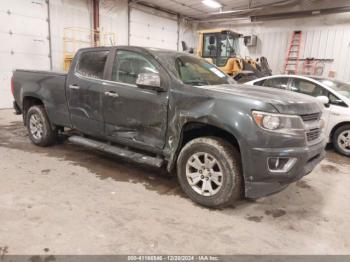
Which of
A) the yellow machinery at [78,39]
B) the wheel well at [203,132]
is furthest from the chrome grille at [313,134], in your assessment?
the yellow machinery at [78,39]

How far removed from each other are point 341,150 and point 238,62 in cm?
619

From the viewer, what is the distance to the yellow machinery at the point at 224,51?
10180 millimetres

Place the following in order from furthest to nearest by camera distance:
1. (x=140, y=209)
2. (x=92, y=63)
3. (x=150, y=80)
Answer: (x=92, y=63) < (x=150, y=80) < (x=140, y=209)

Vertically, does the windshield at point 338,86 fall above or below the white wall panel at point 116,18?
below

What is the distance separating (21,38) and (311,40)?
37.1 ft

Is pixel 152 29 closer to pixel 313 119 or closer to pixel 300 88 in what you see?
pixel 300 88

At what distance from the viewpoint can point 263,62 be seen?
10.9m

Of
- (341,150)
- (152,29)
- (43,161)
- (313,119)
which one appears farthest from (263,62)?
(43,161)

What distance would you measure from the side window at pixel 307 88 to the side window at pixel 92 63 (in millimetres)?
3888

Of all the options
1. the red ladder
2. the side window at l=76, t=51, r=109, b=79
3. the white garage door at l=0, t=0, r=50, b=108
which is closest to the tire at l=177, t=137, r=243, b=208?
the side window at l=76, t=51, r=109, b=79

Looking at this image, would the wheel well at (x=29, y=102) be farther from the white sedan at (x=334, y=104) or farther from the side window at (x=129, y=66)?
the white sedan at (x=334, y=104)

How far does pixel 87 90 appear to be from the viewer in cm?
352

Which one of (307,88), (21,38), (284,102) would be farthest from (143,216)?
(21,38)

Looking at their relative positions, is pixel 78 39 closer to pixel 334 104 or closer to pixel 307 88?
pixel 307 88
